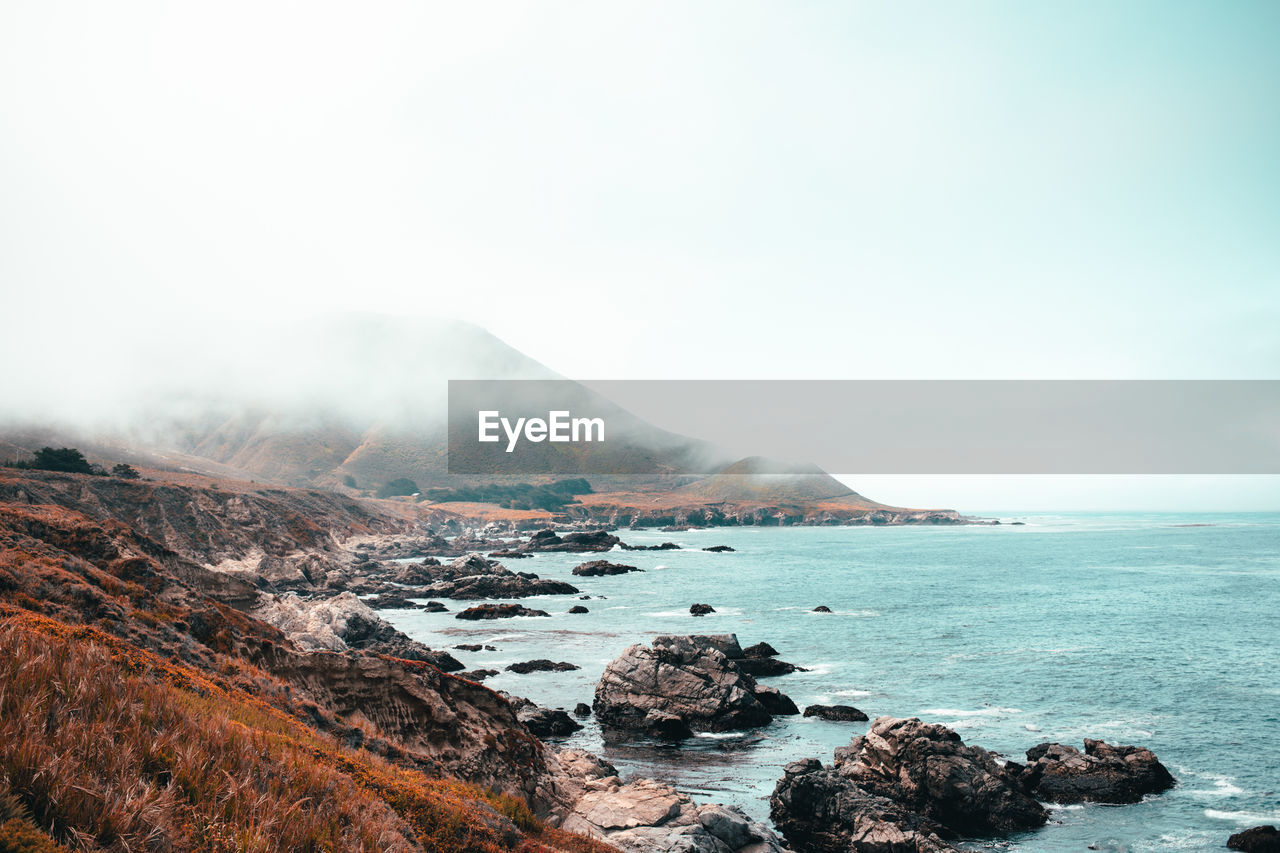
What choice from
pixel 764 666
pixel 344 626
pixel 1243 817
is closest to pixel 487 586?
pixel 344 626

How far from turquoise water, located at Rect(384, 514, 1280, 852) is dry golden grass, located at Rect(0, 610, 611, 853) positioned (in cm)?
2272

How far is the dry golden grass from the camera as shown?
21.0ft

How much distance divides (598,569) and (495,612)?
147ft

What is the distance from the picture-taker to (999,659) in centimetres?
5519

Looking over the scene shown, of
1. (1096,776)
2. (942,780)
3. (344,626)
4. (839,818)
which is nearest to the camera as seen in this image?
(839,818)

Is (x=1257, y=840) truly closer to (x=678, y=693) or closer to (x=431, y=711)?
(x=678, y=693)

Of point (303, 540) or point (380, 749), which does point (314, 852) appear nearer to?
point (380, 749)

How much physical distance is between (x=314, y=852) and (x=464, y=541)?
7196 inches

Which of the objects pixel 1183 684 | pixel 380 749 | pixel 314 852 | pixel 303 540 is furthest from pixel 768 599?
pixel 314 852

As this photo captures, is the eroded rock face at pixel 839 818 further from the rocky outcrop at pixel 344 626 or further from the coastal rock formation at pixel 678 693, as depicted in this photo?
the rocky outcrop at pixel 344 626

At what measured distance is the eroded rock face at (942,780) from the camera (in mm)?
27409

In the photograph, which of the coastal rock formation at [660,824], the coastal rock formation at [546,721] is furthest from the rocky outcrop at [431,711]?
the coastal rock formation at [546,721]

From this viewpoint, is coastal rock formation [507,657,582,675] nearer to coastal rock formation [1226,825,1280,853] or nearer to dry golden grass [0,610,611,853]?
coastal rock formation [1226,825,1280,853]

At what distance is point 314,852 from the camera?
800 cm
